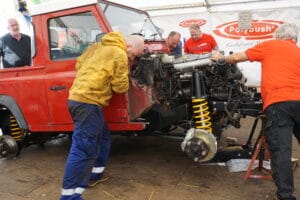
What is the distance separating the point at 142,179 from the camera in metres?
A: 4.16

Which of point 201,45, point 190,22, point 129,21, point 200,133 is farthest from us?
point 190,22

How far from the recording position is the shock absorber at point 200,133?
3.58m

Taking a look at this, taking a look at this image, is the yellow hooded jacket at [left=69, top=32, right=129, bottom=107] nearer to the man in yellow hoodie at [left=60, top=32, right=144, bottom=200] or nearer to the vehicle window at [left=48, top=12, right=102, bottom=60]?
the man in yellow hoodie at [left=60, top=32, right=144, bottom=200]

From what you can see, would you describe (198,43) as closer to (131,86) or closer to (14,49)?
(131,86)

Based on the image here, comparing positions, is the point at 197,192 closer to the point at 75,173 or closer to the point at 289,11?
the point at 75,173

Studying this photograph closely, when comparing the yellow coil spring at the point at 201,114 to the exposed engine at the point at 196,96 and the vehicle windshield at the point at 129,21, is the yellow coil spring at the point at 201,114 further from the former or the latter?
the vehicle windshield at the point at 129,21

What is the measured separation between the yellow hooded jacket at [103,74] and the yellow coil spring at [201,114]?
79cm

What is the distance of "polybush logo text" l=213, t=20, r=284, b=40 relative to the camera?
9423 millimetres

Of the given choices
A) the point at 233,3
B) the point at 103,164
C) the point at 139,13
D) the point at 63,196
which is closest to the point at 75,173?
the point at 63,196

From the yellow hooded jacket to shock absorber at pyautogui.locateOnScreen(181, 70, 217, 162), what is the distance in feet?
2.56

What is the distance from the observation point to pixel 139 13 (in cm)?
515

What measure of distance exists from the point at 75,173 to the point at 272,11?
7.64m

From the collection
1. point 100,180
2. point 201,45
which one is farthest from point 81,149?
point 201,45

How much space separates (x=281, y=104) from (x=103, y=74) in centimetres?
169
